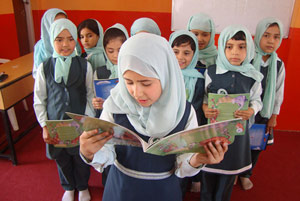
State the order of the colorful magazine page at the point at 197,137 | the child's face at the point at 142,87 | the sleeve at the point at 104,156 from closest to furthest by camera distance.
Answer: the colorful magazine page at the point at 197,137 → the child's face at the point at 142,87 → the sleeve at the point at 104,156

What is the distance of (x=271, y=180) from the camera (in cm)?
250

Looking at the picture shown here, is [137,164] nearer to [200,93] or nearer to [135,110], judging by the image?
[135,110]

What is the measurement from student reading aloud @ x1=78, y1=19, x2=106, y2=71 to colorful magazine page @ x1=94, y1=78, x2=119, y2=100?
55cm

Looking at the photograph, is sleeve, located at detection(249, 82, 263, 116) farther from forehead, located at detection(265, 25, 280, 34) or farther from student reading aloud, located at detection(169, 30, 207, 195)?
forehead, located at detection(265, 25, 280, 34)

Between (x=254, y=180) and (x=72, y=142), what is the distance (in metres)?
1.81

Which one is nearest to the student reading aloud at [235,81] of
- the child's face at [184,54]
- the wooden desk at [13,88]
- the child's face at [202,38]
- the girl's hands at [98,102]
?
the child's face at [184,54]

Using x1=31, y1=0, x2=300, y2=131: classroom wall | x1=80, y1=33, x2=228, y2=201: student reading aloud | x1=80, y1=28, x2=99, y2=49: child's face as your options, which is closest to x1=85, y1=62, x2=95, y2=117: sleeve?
x1=80, y1=28, x2=99, y2=49: child's face

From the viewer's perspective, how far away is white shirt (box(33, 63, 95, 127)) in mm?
1792

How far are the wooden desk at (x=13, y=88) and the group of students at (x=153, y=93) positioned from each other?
40 cm

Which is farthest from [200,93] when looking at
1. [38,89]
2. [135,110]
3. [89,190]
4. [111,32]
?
[89,190]

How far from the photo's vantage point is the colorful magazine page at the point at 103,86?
1.75 m

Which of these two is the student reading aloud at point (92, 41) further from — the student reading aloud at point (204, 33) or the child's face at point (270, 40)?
the child's face at point (270, 40)

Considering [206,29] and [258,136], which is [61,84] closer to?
[206,29]

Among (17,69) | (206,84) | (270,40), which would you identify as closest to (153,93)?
(206,84)
